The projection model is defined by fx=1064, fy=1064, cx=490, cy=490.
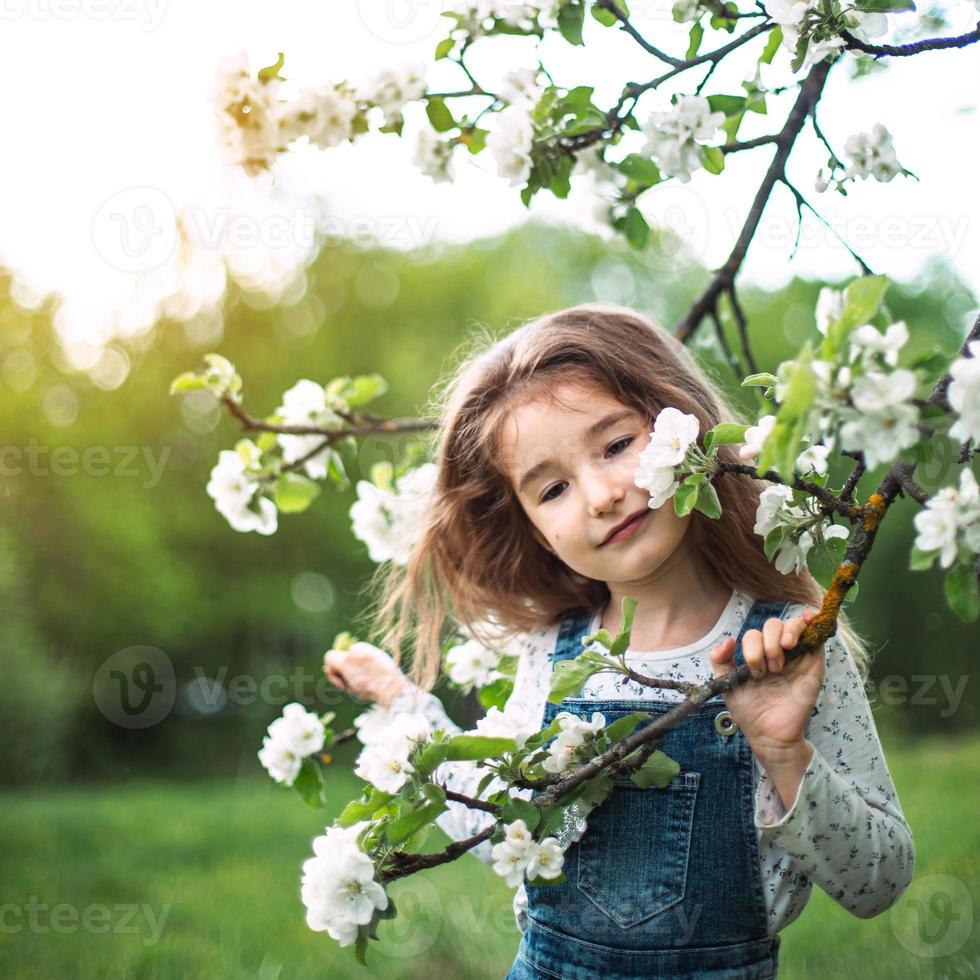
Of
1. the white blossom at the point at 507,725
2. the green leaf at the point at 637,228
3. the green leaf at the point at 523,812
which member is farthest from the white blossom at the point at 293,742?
the green leaf at the point at 637,228

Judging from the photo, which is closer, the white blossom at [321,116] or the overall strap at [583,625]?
the white blossom at [321,116]

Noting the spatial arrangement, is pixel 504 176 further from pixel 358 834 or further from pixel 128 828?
pixel 128 828

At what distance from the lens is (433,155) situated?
1.94m

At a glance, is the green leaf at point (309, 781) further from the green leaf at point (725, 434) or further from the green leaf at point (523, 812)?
the green leaf at point (725, 434)

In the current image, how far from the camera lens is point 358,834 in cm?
147

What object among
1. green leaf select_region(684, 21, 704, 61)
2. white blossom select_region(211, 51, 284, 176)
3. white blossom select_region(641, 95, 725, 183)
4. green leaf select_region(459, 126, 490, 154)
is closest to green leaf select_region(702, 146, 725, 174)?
white blossom select_region(641, 95, 725, 183)

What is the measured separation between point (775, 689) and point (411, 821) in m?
0.53

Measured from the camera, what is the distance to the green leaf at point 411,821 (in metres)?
1.40

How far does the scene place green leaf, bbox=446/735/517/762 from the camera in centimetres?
141

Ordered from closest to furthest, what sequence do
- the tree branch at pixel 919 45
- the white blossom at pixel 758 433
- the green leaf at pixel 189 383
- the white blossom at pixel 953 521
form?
the white blossom at pixel 953 521 < the white blossom at pixel 758 433 < the tree branch at pixel 919 45 < the green leaf at pixel 189 383

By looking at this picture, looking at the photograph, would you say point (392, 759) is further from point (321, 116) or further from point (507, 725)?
point (321, 116)

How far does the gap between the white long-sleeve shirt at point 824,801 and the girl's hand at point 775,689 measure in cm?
7

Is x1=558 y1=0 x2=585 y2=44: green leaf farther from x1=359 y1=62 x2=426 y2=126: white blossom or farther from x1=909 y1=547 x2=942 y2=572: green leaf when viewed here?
x1=909 y1=547 x2=942 y2=572: green leaf

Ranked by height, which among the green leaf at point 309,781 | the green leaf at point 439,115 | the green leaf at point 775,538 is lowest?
the green leaf at point 309,781
